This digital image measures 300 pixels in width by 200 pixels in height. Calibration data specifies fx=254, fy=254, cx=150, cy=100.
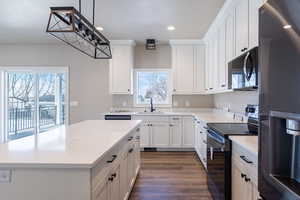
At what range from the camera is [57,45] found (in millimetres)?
6410

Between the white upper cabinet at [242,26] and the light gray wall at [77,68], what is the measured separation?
12.5ft

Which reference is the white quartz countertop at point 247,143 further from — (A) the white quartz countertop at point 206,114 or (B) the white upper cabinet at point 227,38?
(A) the white quartz countertop at point 206,114

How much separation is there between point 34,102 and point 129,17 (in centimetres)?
368

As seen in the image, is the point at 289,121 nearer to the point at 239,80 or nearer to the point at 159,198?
the point at 239,80

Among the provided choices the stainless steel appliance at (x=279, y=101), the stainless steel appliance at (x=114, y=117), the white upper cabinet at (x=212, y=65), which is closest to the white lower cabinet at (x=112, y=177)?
the stainless steel appliance at (x=279, y=101)

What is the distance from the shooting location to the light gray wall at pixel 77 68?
637 centimetres

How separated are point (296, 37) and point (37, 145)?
6.18ft

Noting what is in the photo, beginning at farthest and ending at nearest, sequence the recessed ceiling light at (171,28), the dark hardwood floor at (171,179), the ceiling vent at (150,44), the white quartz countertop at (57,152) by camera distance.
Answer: the ceiling vent at (150,44), the recessed ceiling light at (171,28), the dark hardwood floor at (171,179), the white quartz countertop at (57,152)

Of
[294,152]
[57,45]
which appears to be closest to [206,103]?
[57,45]

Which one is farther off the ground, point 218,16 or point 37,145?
point 218,16

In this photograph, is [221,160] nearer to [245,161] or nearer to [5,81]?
[245,161]

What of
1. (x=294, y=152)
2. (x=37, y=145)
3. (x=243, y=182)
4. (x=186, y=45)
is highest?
(x=186, y=45)

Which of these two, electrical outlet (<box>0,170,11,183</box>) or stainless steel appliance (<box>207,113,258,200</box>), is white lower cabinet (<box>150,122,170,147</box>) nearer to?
stainless steel appliance (<box>207,113,258,200</box>)

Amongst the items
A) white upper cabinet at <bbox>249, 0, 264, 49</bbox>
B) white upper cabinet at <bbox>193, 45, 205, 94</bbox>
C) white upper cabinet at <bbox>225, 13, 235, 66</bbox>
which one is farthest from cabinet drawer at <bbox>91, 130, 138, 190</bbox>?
white upper cabinet at <bbox>193, 45, 205, 94</bbox>
